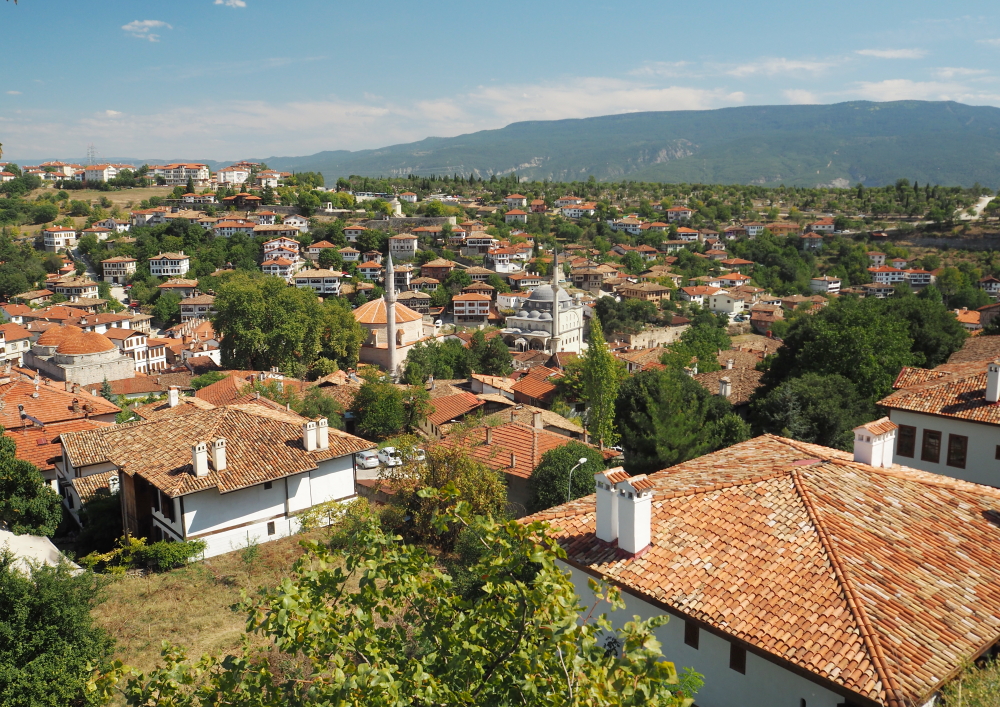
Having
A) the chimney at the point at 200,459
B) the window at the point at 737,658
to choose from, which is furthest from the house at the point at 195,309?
the window at the point at 737,658

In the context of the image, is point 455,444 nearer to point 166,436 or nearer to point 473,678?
point 166,436

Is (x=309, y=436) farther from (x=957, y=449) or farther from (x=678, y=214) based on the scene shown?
(x=678, y=214)

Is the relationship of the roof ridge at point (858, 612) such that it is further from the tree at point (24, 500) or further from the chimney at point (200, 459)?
the tree at point (24, 500)

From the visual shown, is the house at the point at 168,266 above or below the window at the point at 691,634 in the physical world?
below

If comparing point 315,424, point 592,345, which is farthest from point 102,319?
point 315,424

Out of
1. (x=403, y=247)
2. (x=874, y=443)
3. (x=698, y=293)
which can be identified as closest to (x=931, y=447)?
(x=874, y=443)

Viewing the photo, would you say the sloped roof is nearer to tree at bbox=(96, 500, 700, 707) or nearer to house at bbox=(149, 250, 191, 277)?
tree at bbox=(96, 500, 700, 707)
